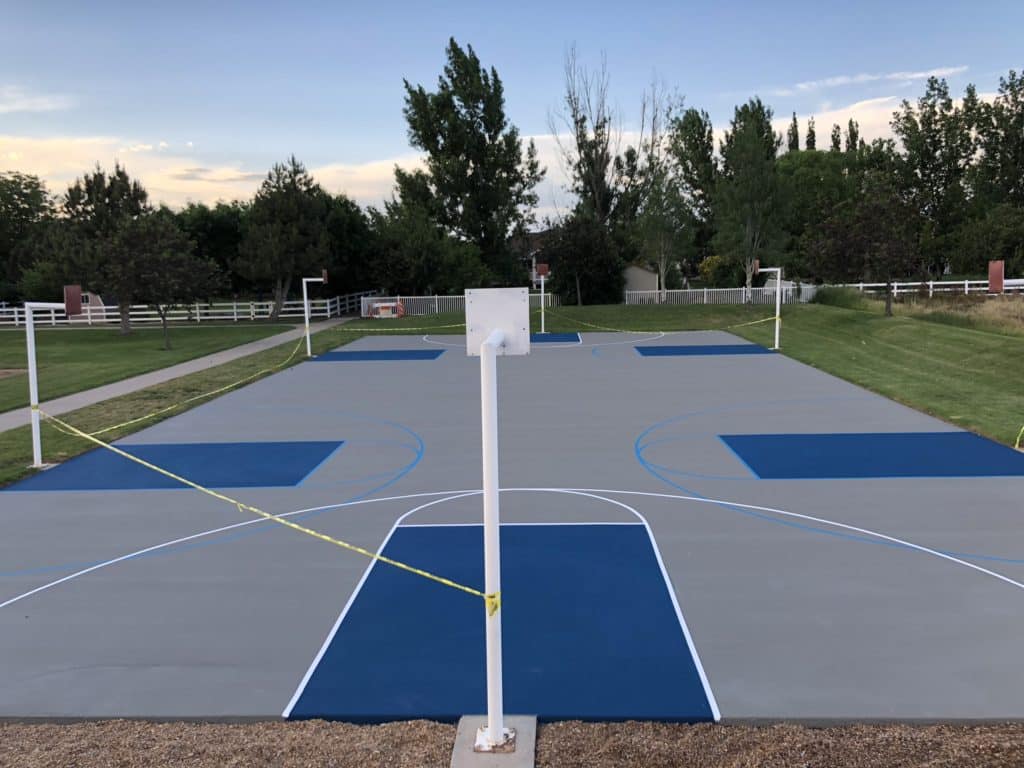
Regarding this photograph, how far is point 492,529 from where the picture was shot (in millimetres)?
4430

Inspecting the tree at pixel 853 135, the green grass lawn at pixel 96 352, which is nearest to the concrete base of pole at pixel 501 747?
the green grass lawn at pixel 96 352

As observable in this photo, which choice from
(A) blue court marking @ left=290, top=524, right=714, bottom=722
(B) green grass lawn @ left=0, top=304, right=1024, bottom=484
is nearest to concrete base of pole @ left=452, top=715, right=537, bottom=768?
(A) blue court marking @ left=290, top=524, right=714, bottom=722

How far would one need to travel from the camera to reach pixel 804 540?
793cm

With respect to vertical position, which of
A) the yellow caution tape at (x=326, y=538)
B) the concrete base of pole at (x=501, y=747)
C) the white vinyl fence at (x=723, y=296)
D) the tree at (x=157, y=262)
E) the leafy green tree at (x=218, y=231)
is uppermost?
the leafy green tree at (x=218, y=231)

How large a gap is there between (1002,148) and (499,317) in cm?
6612

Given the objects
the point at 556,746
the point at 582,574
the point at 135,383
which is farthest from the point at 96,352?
the point at 556,746

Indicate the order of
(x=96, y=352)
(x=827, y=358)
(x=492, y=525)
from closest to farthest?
(x=492, y=525)
(x=827, y=358)
(x=96, y=352)

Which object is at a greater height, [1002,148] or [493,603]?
[1002,148]

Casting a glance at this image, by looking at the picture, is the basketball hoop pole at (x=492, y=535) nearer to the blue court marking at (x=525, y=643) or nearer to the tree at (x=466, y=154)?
the blue court marking at (x=525, y=643)

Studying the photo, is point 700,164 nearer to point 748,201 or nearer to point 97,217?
point 748,201

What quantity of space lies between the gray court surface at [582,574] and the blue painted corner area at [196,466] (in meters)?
0.41

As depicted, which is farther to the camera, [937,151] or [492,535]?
[937,151]

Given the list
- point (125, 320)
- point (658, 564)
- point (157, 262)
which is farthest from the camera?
point (125, 320)

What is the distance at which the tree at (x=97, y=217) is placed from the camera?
32.6 m
